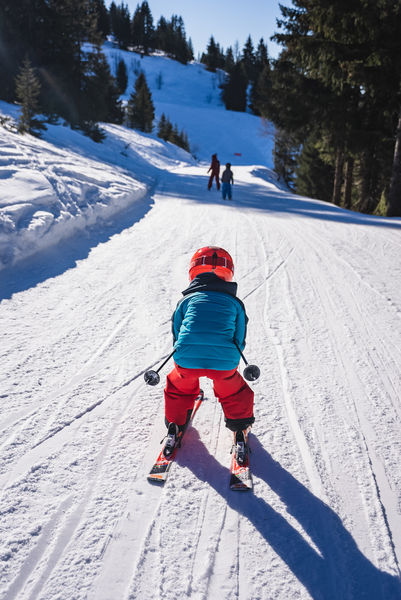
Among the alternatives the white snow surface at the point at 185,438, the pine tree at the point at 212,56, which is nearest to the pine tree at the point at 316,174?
the white snow surface at the point at 185,438

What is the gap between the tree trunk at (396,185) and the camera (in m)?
11.1

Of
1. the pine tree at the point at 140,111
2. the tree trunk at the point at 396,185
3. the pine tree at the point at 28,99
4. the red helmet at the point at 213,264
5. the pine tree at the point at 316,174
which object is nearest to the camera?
the red helmet at the point at 213,264

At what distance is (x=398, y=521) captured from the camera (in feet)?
6.41

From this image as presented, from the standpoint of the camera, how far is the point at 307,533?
189 centimetres

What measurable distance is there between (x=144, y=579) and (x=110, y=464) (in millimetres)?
743

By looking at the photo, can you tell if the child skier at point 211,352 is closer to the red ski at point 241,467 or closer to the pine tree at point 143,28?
the red ski at point 241,467

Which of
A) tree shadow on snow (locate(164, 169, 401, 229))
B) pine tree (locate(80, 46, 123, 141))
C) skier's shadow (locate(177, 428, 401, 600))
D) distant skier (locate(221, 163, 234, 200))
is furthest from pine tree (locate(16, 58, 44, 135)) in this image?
skier's shadow (locate(177, 428, 401, 600))

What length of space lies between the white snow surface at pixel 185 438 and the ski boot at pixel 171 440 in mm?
104

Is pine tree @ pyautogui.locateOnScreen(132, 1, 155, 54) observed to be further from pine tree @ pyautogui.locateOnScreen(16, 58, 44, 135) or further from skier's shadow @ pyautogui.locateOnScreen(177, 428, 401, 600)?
skier's shadow @ pyautogui.locateOnScreen(177, 428, 401, 600)

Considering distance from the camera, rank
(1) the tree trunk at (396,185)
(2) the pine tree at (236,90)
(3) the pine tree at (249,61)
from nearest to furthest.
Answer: (1) the tree trunk at (396,185) → (2) the pine tree at (236,90) → (3) the pine tree at (249,61)

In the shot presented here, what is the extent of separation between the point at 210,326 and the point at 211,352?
0.17 meters

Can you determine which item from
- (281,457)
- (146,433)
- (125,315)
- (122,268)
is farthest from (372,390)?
(122,268)

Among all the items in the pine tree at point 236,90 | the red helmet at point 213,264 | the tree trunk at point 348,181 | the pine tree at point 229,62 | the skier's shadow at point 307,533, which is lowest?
the skier's shadow at point 307,533

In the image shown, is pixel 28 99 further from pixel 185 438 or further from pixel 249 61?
pixel 249 61
